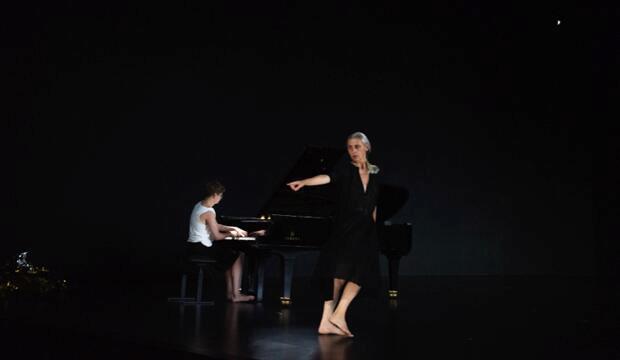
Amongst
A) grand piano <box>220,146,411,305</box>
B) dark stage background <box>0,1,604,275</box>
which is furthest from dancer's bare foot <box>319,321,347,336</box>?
dark stage background <box>0,1,604,275</box>

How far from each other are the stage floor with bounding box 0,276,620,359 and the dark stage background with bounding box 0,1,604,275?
1.31m

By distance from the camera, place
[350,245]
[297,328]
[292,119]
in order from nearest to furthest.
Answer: [350,245] < [297,328] < [292,119]

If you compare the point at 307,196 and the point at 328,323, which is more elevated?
the point at 307,196

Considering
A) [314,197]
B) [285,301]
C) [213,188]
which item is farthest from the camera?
[314,197]

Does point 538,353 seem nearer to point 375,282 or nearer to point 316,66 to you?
point 375,282

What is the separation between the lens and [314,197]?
6195mm

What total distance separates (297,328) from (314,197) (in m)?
1.76

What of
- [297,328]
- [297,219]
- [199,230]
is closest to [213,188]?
[199,230]

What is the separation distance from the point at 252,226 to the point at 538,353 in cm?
311

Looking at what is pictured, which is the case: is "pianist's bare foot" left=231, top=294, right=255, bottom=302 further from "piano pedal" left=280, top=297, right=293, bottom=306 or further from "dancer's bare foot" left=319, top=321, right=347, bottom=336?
"dancer's bare foot" left=319, top=321, right=347, bottom=336

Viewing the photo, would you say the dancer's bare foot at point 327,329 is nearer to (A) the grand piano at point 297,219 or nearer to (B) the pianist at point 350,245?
(B) the pianist at point 350,245

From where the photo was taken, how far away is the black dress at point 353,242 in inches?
160

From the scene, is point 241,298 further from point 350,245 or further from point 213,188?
point 350,245

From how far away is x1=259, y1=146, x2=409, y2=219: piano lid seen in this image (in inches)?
241
